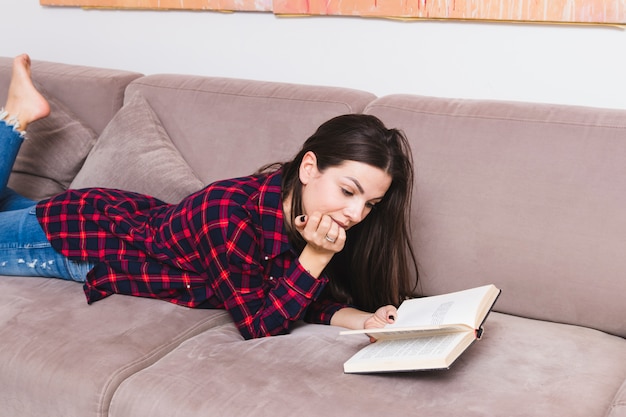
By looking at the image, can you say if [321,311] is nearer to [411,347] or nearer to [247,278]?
[247,278]

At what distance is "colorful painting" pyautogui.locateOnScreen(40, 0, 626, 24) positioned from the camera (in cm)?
203

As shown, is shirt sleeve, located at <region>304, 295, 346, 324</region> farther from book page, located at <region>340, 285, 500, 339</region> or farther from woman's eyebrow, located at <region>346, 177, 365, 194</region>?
woman's eyebrow, located at <region>346, 177, 365, 194</region>

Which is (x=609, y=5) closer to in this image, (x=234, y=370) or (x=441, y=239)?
(x=441, y=239)

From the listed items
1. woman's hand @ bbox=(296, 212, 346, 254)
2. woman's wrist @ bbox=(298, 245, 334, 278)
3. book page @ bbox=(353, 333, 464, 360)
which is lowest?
book page @ bbox=(353, 333, 464, 360)

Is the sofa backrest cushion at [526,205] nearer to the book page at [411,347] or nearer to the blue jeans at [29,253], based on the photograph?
the book page at [411,347]

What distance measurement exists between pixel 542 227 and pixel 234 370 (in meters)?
0.79

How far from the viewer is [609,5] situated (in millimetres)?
2006

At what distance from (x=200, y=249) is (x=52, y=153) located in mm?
957

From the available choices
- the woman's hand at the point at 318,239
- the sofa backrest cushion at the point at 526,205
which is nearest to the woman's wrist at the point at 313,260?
the woman's hand at the point at 318,239

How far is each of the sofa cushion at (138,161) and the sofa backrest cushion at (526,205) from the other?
2.24ft

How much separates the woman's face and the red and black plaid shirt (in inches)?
5.4

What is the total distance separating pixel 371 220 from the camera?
1885mm

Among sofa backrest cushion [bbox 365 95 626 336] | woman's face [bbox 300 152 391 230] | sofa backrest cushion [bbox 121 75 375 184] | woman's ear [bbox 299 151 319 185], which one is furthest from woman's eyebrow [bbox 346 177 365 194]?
sofa backrest cushion [bbox 121 75 375 184]

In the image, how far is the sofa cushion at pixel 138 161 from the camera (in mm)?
2264
